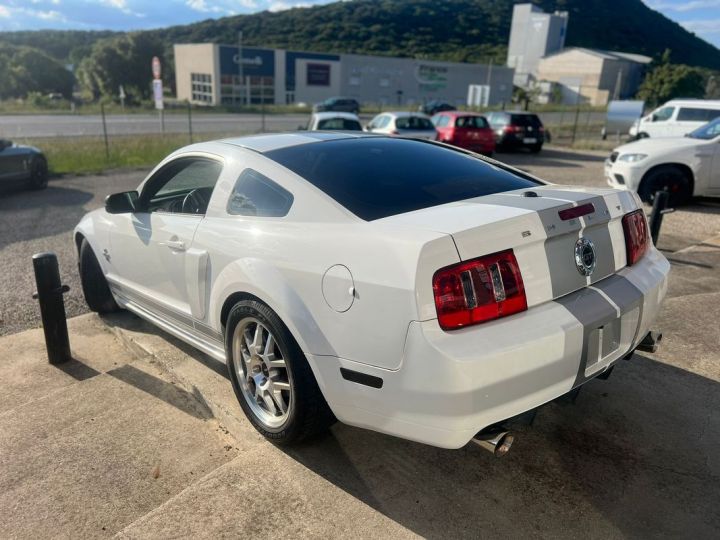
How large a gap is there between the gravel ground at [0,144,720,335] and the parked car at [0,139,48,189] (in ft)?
0.78

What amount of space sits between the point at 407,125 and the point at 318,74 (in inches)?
2305

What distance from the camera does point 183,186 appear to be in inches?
160

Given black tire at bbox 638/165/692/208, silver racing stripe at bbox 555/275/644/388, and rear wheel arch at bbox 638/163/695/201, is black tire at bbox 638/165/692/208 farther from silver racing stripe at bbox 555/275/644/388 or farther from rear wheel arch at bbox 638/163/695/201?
silver racing stripe at bbox 555/275/644/388

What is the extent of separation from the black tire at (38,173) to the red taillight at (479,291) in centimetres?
1091

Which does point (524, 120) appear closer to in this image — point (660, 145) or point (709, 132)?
point (709, 132)

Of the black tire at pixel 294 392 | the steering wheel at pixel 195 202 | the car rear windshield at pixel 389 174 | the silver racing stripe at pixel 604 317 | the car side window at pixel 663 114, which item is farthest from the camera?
the car side window at pixel 663 114

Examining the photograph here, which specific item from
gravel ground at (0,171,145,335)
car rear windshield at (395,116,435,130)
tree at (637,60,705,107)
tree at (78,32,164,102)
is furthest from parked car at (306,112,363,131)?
tree at (78,32,164,102)

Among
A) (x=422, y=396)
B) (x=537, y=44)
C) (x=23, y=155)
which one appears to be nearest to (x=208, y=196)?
(x=422, y=396)

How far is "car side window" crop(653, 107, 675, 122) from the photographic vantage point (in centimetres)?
1828

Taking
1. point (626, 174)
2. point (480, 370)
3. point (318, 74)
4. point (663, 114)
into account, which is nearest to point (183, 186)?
point (480, 370)

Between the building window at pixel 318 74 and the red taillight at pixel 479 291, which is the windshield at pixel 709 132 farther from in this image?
the building window at pixel 318 74

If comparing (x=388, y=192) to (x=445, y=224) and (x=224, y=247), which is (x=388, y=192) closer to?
(x=445, y=224)

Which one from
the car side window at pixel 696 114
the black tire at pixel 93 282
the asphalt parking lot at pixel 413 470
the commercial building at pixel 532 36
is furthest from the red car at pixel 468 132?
the commercial building at pixel 532 36

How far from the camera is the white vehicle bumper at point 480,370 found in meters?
2.05
